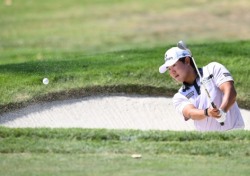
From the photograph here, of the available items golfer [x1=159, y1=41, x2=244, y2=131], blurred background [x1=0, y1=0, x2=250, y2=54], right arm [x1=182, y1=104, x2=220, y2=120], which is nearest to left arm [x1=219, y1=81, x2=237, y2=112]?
golfer [x1=159, y1=41, x2=244, y2=131]

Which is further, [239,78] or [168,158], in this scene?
[239,78]

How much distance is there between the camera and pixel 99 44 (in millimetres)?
24234

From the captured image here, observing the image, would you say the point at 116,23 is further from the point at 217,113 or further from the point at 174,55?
the point at 217,113

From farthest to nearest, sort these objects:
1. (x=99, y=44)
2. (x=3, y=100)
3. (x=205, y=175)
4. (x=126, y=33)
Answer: (x=126, y=33) → (x=99, y=44) → (x=3, y=100) → (x=205, y=175)

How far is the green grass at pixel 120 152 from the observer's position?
25.4 ft

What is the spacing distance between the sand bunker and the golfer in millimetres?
1379

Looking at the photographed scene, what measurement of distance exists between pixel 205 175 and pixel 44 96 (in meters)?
3.76

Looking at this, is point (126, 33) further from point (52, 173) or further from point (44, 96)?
point (52, 173)

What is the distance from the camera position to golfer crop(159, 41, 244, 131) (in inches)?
369

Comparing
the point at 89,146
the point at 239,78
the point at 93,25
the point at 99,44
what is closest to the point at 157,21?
the point at 93,25

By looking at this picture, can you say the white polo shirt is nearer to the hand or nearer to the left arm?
the left arm

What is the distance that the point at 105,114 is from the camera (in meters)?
10.9

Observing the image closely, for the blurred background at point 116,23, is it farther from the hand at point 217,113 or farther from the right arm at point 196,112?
the hand at point 217,113

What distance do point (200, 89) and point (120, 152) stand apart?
4.72 ft
